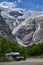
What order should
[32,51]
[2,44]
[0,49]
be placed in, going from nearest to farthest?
1. [0,49]
2. [2,44]
3. [32,51]

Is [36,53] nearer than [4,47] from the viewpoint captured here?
No

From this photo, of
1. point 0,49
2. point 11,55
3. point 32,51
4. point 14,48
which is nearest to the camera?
point 0,49

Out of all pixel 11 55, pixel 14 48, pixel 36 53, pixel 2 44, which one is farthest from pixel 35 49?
pixel 2 44

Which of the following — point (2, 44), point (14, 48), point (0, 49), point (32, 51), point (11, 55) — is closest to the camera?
point (0, 49)

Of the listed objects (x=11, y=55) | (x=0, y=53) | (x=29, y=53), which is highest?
(x=0, y=53)

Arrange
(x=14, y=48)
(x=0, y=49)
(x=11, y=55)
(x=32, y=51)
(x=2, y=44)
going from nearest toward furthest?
(x=0, y=49) < (x=2, y=44) < (x=11, y=55) < (x=14, y=48) < (x=32, y=51)

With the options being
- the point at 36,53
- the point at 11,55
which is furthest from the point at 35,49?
the point at 11,55

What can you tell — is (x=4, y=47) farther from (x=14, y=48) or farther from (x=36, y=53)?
(x=36, y=53)

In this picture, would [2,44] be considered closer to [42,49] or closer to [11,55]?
[11,55]

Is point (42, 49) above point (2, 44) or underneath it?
underneath
